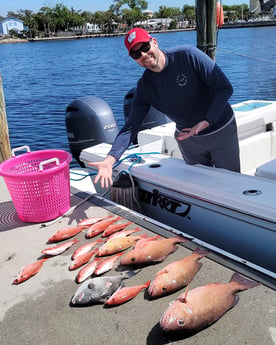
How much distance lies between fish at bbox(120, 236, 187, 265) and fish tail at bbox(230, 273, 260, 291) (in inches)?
17.5

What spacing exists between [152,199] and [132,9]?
448 ft

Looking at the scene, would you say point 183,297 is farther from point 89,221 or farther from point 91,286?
point 89,221

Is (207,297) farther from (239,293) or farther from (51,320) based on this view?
(51,320)

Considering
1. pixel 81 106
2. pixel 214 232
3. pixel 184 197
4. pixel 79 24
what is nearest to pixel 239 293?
pixel 214 232

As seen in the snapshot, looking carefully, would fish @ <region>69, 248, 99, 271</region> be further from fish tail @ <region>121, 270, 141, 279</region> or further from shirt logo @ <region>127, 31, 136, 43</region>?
shirt logo @ <region>127, 31, 136, 43</region>

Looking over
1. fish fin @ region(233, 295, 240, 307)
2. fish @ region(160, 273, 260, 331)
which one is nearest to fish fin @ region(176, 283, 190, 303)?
fish @ region(160, 273, 260, 331)

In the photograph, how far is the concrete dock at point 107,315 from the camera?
5.45ft

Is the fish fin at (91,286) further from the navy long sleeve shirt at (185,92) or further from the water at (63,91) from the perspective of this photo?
the water at (63,91)

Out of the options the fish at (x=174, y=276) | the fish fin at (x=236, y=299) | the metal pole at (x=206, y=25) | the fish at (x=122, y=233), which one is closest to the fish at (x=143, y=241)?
the fish at (x=122, y=233)

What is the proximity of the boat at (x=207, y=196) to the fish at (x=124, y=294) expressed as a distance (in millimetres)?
563

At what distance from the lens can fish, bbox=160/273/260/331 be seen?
1.64m

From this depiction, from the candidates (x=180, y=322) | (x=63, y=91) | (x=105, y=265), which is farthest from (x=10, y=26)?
(x=180, y=322)

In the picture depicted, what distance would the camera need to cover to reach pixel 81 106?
5.42 m

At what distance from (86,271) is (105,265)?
12 cm
